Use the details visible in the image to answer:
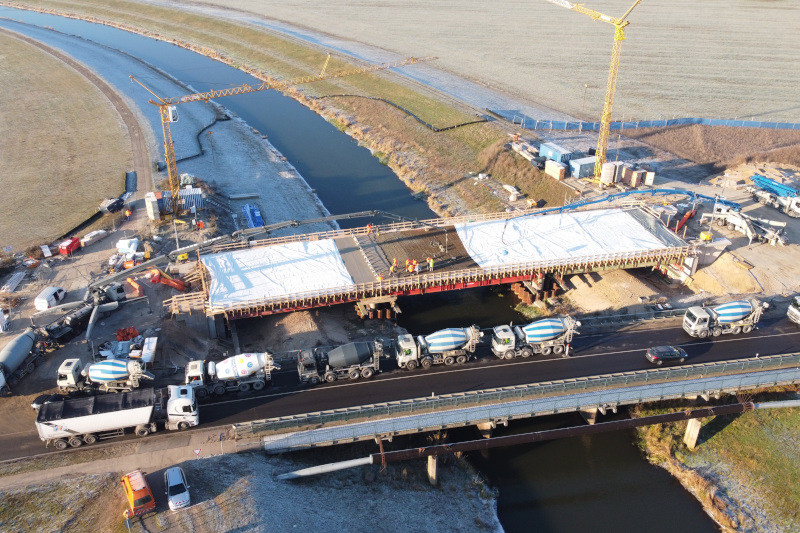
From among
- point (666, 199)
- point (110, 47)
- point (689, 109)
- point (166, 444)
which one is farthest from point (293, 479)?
point (110, 47)

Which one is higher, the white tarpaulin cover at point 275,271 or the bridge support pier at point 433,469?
the white tarpaulin cover at point 275,271

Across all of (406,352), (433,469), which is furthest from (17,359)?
(433,469)

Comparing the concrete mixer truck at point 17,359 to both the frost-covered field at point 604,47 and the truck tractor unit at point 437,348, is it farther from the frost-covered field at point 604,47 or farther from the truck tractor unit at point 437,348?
the frost-covered field at point 604,47

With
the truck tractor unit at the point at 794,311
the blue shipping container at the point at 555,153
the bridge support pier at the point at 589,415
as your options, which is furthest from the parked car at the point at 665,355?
the blue shipping container at the point at 555,153

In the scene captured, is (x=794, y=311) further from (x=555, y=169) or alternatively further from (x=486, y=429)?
(x=555, y=169)

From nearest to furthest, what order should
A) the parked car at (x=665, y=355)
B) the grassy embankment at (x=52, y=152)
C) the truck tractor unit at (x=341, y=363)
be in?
the truck tractor unit at (x=341, y=363)
the parked car at (x=665, y=355)
the grassy embankment at (x=52, y=152)

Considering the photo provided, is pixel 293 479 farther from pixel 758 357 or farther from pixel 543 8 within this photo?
pixel 543 8
